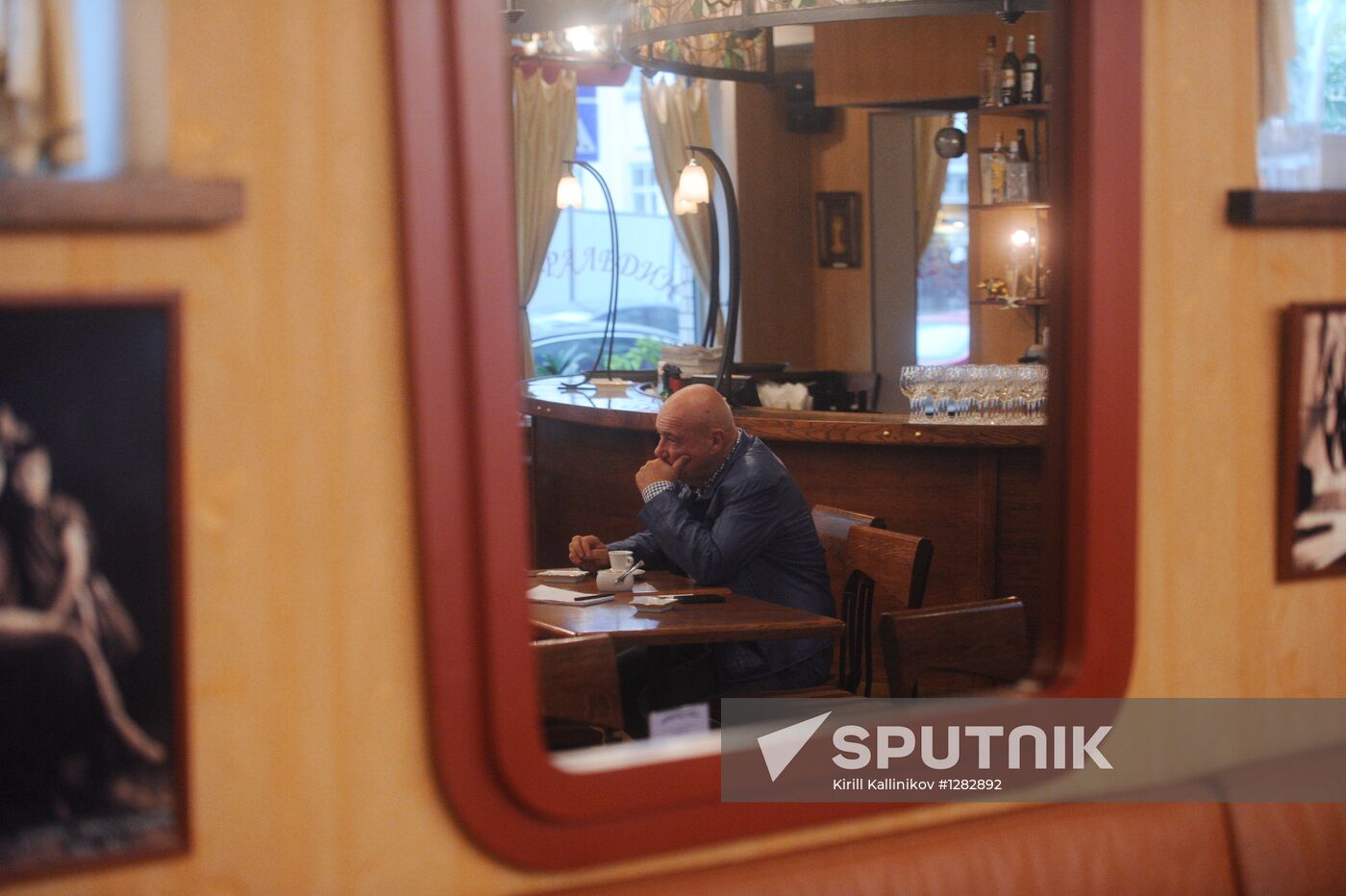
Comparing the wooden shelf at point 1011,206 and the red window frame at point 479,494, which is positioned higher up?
the wooden shelf at point 1011,206

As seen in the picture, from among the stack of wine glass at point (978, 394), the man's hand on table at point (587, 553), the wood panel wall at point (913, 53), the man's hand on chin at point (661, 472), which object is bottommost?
the man's hand on table at point (587, 553)

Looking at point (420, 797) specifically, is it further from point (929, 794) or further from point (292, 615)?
point (929, 794)

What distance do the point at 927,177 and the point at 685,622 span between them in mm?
7595

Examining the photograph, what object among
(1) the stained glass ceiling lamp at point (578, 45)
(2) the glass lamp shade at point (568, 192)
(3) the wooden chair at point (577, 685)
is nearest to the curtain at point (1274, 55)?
(3) the wooden chair at point (577, 685)

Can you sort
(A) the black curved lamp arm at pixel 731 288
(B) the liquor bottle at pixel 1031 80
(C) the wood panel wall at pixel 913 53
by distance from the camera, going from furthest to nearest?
1. (C) the wood panel wall at pixel 913 53
2. (B) the liquor bottle at pixel 1031 80
3. (A) the black curved lamp arm at pixel 731 288

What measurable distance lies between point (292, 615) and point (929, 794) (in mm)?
1060

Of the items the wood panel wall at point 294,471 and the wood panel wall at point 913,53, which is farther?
the wood panel wall at point 913,53

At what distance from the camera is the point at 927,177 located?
10266mm

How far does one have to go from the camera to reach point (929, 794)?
2174 millimetres

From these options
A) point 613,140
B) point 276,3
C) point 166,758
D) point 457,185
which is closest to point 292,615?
point 166,758

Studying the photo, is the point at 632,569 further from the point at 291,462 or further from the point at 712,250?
the point at 712,250

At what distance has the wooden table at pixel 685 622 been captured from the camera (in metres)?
3.27

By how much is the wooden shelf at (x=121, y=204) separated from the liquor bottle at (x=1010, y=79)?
623cm

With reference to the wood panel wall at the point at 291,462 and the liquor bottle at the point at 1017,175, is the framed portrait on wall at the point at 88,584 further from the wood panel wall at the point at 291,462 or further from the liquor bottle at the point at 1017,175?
the liquor bottle at the point at 1017,175
